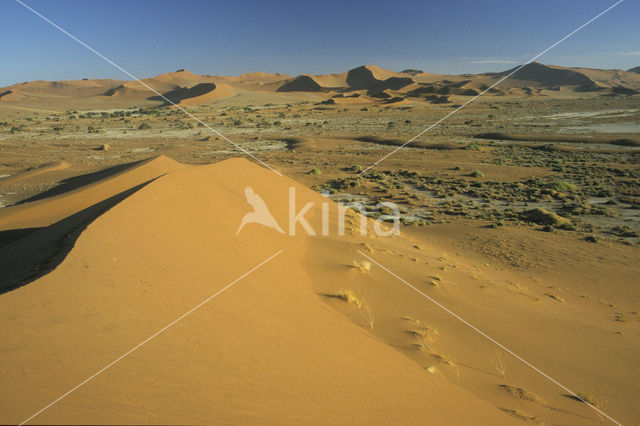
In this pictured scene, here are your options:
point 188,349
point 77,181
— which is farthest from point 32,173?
point 188,349

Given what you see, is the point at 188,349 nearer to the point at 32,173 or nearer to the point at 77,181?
the point at 77,181

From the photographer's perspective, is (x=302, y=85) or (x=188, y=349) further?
(x=302, y=85)

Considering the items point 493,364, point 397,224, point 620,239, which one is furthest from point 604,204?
point 493,364

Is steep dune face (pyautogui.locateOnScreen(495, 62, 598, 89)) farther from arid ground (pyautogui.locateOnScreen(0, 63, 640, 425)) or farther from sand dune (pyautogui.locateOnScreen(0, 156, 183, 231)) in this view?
sand dune (pyautogui.locateOnScreen(0, 156, 183, 231))

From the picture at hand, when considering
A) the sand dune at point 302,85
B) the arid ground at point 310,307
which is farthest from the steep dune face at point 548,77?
the arid ground at point 310,307

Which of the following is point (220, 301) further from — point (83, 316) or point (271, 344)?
point (83, 316)

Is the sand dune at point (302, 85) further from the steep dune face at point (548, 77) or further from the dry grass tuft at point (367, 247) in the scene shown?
the dry grass tuft at point (367, 247)
